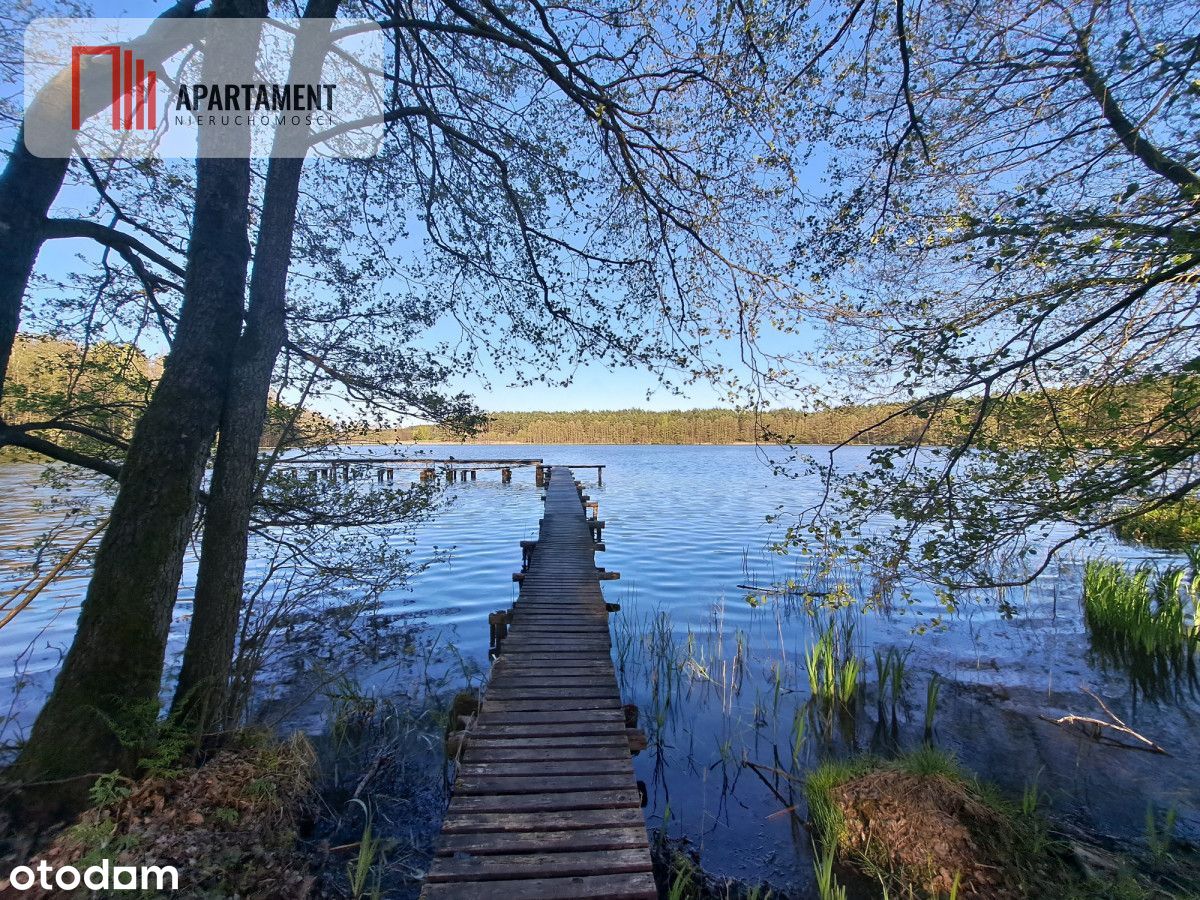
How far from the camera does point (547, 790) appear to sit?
3.74m

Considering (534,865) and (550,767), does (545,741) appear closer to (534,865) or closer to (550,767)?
(550,767)

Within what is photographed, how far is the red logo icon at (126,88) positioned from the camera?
12.5 ft

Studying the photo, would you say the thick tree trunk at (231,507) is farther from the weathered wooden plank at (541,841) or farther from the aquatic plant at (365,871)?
the weathered wooden plank at (541,841)

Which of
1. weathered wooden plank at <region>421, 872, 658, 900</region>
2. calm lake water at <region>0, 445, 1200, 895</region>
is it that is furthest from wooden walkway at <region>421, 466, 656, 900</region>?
calm lake water at <region>0, 445, 1200, 895</region>

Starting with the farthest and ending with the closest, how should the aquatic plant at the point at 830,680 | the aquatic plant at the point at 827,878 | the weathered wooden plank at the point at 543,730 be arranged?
the aquatic plant at the point at 830,680 < the weathered wooden plank at the point at 543,730 < the aquatic plant at the point at 827,878

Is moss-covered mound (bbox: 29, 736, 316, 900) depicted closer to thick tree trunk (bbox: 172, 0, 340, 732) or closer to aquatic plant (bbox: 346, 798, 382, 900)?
aquatic plant (bbox: 346, 798, 382, 900)

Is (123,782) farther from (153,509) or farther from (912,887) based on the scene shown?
(912,887)

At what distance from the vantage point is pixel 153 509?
3725 millimetres

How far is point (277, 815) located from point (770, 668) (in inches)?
270

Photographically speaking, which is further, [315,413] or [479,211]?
[479,211]

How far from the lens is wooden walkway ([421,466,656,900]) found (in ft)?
9.67

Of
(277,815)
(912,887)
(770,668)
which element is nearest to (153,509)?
(277,815)

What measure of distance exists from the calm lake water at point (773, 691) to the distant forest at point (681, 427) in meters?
0.88

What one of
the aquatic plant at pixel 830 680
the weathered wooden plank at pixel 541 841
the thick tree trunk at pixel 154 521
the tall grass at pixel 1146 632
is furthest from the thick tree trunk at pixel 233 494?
the tall grass at pixel 1146 632
